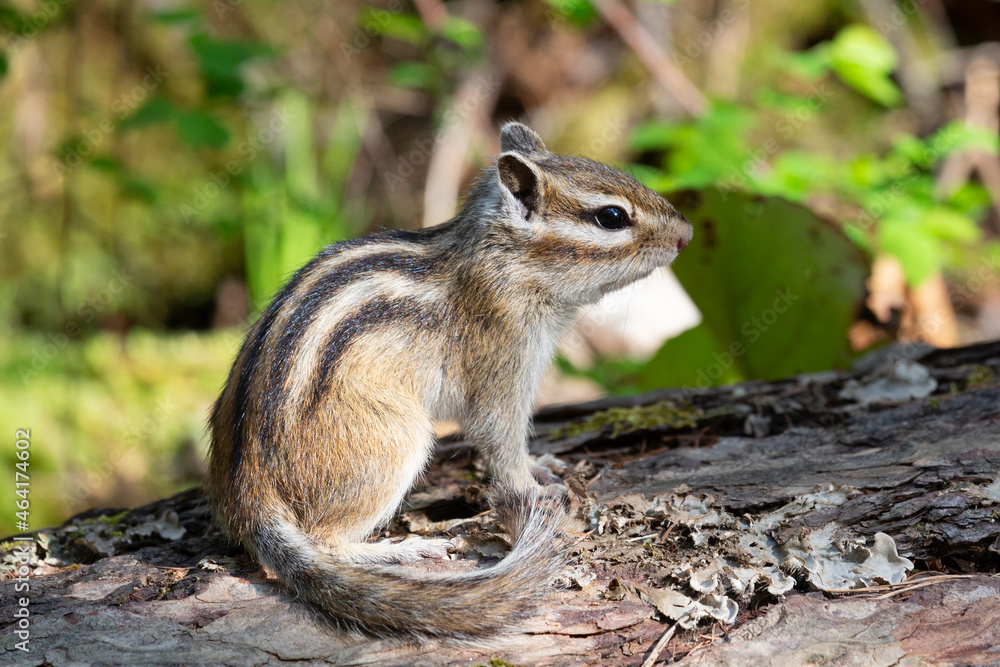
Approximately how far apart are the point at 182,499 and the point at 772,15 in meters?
7.78

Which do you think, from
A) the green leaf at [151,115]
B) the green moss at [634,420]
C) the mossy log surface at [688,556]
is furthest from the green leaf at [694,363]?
the green leaf at [151,115]

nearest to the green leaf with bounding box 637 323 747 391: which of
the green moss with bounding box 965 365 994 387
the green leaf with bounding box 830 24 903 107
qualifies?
the green moss with bounding box 965 365 994 387

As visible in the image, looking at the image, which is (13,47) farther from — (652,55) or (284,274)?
(652,55)

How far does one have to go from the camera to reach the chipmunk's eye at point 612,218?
10.7 feet

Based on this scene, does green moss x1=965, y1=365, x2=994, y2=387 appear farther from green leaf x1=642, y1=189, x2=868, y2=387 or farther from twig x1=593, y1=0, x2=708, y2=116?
twig x1=593, y1=0, x2=708, y2=116

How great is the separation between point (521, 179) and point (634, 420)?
50.6 inches

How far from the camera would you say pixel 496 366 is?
3219 mm

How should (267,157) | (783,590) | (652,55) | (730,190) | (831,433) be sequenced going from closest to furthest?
(783,590), (831,433), (730,190), (652,55), (267,157)

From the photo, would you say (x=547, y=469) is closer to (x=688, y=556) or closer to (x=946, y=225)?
(x=688, y=556)

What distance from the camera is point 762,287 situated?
169 inches

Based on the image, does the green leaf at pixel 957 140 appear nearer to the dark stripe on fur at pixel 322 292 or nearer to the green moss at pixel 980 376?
the green moss at pixel 980 376

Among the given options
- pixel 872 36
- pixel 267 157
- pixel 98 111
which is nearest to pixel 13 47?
pixel 98 111

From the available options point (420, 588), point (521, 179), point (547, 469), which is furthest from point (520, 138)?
point (420, 588)

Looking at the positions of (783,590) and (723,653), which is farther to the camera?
(783,590)
